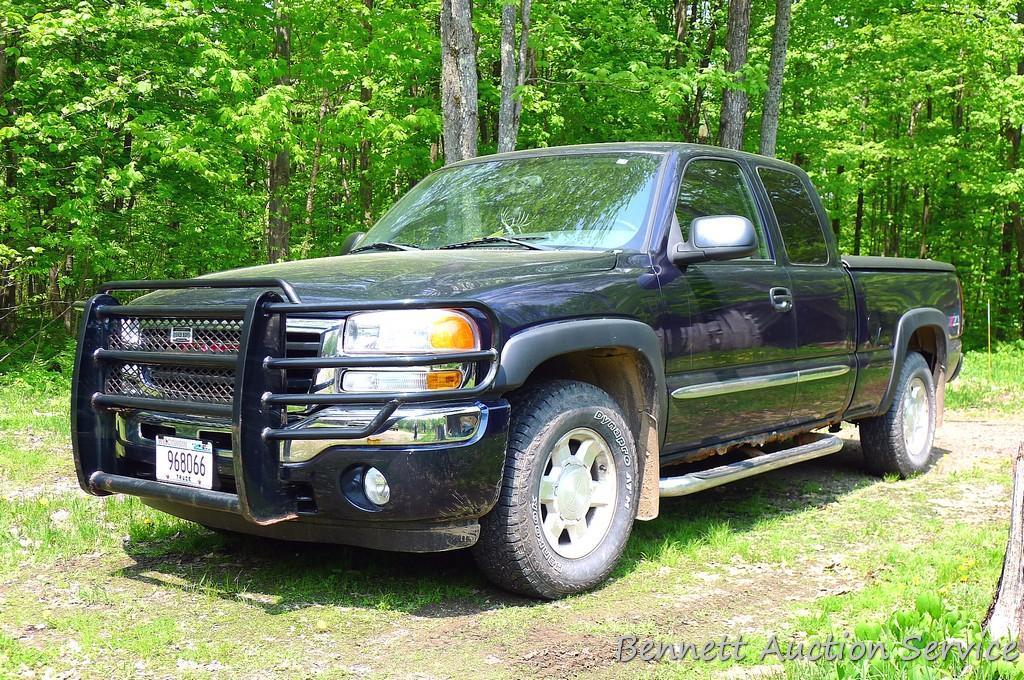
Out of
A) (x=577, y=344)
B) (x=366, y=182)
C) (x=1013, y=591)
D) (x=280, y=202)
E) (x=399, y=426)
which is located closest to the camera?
(x=1013, y=591)

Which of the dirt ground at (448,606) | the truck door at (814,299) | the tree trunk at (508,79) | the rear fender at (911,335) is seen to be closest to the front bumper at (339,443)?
the dirt ground at (448,606)

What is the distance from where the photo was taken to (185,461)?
3912mm

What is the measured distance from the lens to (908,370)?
22.8 ft

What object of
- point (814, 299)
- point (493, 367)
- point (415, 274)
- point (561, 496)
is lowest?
point (561, 496)

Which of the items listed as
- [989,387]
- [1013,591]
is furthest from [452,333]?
[989,387]

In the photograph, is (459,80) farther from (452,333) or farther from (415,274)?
(452,333)

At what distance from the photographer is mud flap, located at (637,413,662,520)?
4.53m

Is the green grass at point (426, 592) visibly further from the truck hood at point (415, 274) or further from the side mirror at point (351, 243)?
the side mirror at point (351, 243)

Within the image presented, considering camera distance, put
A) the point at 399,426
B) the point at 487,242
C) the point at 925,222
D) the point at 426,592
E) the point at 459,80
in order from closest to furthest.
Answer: the point at 399,426, the point at 426,592, the point at 487,242, the point at 459,80, the point at 925,222

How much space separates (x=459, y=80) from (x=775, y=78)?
8441 millimetres

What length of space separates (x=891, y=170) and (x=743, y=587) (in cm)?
2195

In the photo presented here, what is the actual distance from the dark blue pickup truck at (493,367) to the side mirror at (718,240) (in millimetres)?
11

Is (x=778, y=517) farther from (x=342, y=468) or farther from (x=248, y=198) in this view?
(x=248, y=198)

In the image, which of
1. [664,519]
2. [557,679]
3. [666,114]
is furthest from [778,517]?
[666,114]
